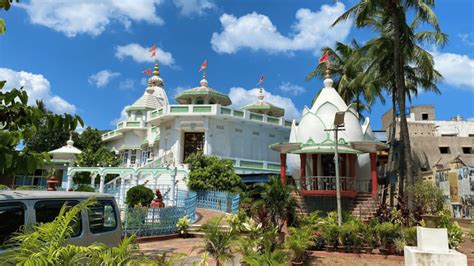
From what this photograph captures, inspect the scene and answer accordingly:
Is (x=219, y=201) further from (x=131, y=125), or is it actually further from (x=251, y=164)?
(x=131, y=125)

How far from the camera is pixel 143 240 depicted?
1323 centimetres

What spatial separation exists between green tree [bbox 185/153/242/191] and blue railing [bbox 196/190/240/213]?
2.38 ft

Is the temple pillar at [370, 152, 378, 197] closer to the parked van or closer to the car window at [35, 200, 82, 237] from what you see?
the parked van

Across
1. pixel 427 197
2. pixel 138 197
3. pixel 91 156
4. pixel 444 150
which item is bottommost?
pixel 138 197

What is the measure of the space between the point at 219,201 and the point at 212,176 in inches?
108

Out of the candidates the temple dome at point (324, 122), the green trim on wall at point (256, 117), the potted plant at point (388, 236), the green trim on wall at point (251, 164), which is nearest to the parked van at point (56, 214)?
the potted plant at point (388, 236)

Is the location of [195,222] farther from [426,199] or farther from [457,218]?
[457,218]

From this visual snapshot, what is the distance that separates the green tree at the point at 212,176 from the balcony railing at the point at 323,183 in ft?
18.2

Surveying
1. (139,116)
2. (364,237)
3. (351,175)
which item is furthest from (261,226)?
(139,116)

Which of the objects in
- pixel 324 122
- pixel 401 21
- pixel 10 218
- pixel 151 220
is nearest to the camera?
pixel 10 218

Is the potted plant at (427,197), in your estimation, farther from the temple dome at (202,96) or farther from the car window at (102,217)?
the temple dome at (202,96)

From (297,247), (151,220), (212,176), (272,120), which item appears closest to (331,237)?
(297,247)

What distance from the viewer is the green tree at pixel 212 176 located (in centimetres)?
2325

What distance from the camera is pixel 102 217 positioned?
6.42 metres
